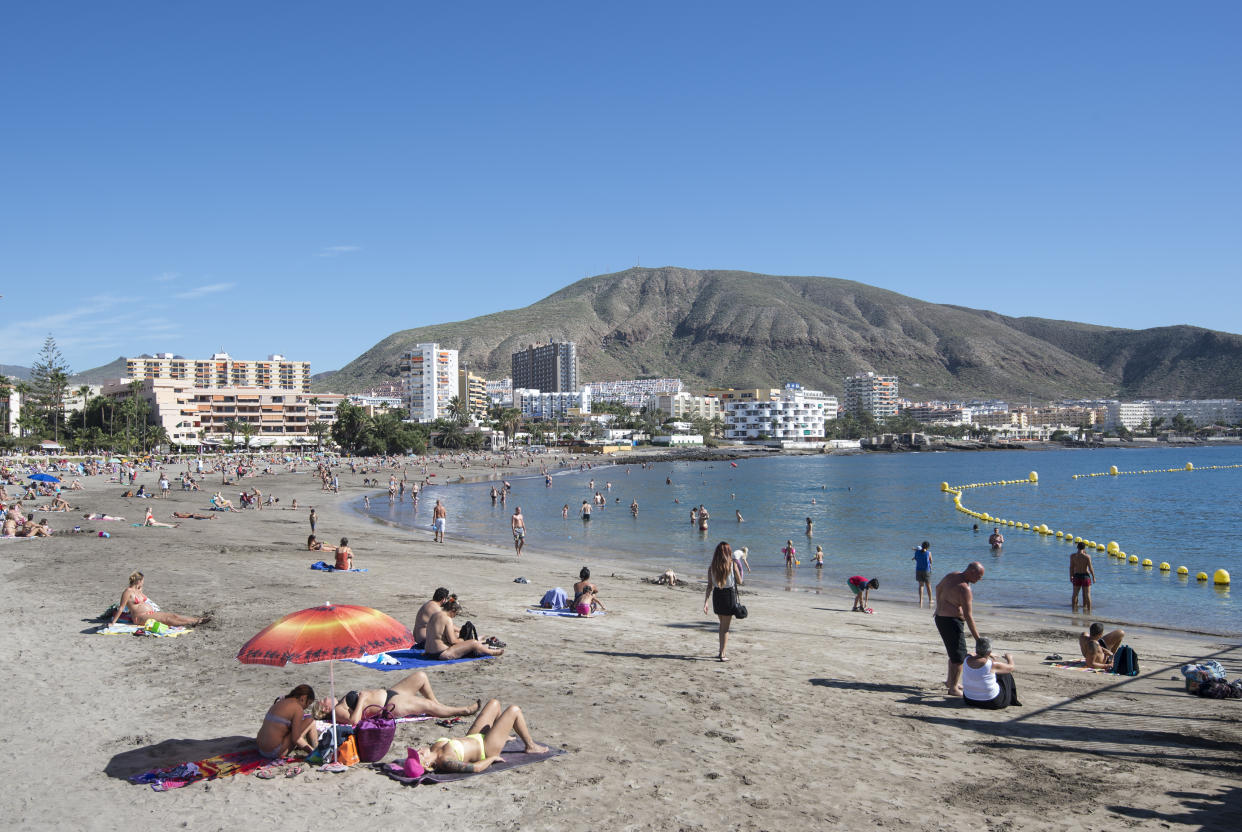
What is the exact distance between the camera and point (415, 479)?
233 ft

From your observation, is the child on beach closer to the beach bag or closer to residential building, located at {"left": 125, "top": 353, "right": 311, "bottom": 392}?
the beach bag

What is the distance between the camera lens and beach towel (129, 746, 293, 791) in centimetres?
591

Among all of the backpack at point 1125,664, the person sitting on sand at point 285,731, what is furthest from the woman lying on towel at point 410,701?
the backpack at point 1125,664

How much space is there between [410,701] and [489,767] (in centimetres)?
133

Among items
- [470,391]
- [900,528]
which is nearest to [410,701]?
[900,528]

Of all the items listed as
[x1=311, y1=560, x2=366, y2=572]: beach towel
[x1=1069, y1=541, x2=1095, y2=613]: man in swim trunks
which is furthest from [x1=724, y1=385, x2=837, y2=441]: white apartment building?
[x1=311, y1=560, x2=366, y2=572]: beach towel

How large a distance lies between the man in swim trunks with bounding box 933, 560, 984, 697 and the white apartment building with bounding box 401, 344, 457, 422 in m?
170

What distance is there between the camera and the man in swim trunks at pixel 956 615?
8.52 metres

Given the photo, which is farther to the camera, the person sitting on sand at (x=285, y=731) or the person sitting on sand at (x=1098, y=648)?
the person sitting on sand at (x=1098, y=648)

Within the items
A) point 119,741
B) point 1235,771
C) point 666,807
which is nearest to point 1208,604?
point 1235,771

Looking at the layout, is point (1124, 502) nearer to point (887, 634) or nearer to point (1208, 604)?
point (1208, 604)

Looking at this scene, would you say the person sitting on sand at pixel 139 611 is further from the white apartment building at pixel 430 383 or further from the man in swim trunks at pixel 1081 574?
the white apartment building at pixel 430 383

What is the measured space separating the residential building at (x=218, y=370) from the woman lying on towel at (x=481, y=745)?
179 metres

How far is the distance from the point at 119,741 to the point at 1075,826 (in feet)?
25.9
